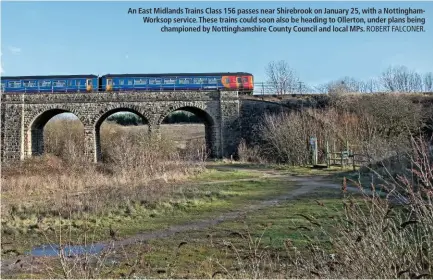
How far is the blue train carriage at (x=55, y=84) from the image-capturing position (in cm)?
3331

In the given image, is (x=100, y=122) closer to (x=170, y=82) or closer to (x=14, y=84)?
(x=170, y=82)

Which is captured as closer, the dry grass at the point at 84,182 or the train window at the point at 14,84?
the dry grass at the point at 84,182

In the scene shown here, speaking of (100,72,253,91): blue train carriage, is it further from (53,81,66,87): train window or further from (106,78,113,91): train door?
(53,81,66,87): train window

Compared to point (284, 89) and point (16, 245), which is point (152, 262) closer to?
point (16, 245)

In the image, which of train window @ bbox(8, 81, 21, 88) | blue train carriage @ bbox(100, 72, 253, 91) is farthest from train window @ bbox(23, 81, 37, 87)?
blue train carriage @ bbox(100, 72, 253, 91)

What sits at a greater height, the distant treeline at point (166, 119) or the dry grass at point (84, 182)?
the distant treeline at point (166, 119)

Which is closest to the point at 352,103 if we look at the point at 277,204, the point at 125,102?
the point at 125,102

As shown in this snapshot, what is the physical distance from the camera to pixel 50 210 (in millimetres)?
10586

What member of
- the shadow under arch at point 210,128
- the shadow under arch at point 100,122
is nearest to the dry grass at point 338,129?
the shadow under arch at point 210,128

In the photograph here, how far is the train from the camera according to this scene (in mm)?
33375

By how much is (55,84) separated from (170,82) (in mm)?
9318

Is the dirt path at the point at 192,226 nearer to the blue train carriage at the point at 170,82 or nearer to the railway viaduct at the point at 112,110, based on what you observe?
the railway viaduct at the point at 112,110

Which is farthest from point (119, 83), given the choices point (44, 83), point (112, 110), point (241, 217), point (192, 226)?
point (192, 226)

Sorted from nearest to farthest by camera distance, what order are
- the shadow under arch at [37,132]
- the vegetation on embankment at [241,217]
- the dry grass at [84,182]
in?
the vegetation on embankment at [241,217] < the dry grass at [84,182] < the shadow under arch at [37,132]
